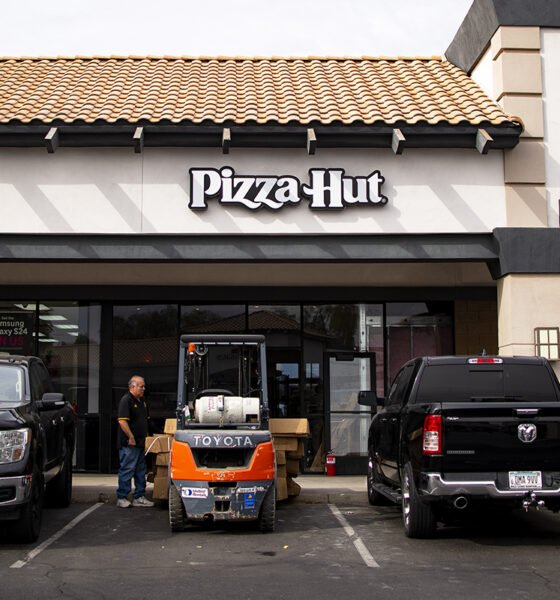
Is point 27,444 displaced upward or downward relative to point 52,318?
downward

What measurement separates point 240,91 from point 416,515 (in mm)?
9465

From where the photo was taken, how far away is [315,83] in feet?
56.7

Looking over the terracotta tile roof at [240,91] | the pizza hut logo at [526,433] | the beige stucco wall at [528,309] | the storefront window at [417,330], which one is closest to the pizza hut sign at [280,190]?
the terracotta tile roof at [240,91]

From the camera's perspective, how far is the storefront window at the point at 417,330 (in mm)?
17672

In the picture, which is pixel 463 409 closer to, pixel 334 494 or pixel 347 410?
pixel 334 494

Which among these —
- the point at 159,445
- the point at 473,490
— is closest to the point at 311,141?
the point at 159,445

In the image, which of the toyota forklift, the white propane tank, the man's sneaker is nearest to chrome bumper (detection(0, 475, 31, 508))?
the toyota forklift

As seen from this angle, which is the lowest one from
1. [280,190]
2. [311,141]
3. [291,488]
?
[291,488]

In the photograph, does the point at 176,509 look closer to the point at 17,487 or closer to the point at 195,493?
the point at 195,493

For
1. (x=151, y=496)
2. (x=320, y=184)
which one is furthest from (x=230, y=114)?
(x=151, y=496)

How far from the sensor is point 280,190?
14.3 m

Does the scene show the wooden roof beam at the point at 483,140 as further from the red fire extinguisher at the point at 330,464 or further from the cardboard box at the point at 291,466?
the red fire extinguisher at the point at 330,464

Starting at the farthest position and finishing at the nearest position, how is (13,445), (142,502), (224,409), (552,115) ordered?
(552,115) → (142,502) → (224,409) → (13,445)

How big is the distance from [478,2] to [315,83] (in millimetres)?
3370
